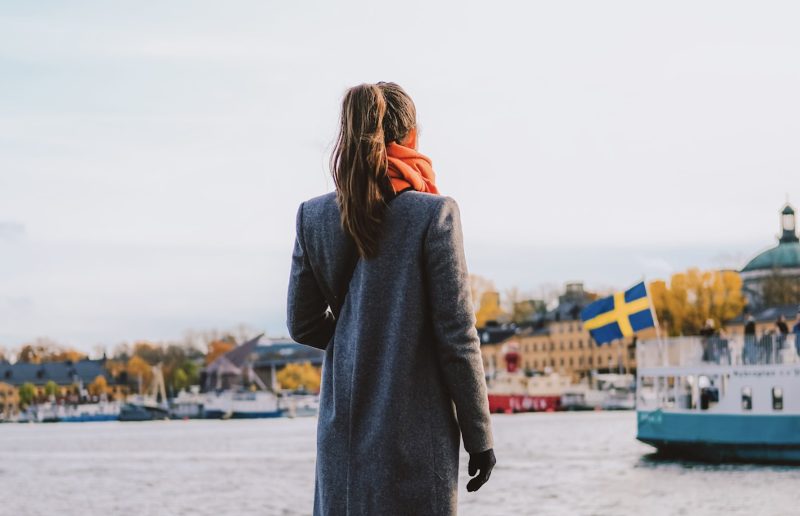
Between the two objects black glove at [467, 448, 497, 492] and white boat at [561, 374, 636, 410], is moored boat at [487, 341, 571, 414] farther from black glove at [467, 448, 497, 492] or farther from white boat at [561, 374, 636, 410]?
black glove at [467, 448, 497, 492]

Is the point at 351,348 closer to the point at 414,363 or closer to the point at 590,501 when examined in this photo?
the point at 414,363

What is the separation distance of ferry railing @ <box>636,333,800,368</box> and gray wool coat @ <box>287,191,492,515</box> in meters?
34.0

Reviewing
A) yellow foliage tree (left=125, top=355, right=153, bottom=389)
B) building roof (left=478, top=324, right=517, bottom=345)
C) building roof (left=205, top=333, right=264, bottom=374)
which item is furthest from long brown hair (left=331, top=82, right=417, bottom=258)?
yellow foliage tree (left=125, top=355, right=153, bottom=389)

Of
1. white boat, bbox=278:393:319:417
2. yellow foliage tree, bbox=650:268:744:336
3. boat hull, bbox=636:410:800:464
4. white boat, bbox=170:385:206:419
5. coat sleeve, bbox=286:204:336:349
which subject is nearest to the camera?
coat sleeve, bbox=286:204:336:349

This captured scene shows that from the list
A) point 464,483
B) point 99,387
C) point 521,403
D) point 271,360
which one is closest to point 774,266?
point 521,403

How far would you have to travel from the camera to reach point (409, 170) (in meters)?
3.95

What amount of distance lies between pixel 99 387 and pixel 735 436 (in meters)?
162

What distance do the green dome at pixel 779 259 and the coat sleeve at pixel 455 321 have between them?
522ft

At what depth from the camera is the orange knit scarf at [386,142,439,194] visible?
3.94m

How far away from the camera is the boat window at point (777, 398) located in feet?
120

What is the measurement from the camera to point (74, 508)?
32.7 meters

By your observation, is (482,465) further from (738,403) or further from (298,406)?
(298,406)

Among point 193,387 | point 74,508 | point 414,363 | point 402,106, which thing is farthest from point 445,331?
point 193,387

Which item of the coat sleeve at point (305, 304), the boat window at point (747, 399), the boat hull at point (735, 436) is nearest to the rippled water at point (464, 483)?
the boat hull at point (735, 436)
